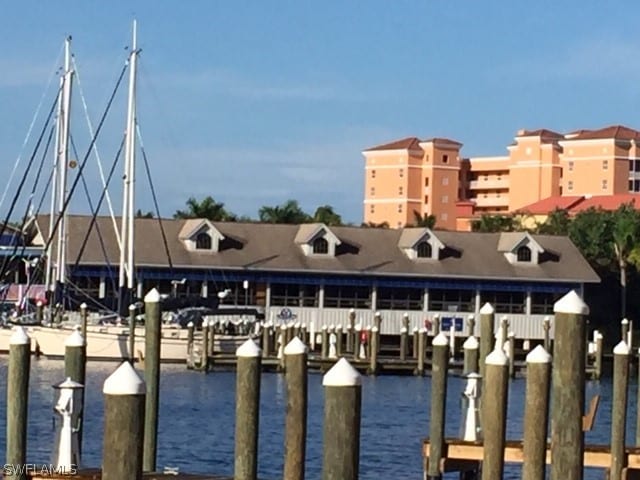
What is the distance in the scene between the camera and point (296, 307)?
250 feet

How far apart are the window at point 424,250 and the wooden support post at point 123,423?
213 ft

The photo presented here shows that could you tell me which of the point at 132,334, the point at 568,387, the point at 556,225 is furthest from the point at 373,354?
the point at 556,225

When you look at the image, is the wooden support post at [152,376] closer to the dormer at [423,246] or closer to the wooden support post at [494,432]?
the wooden support post at [494,432]

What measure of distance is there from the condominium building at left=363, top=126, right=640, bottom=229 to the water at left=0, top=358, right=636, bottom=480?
81.8 meters

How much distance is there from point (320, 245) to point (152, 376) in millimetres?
53897

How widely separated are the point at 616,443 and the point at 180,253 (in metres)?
51.1

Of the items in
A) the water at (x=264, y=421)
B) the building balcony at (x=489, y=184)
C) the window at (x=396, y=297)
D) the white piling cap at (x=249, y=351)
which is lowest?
the water at (x=264, y=421)

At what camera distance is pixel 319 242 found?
255ft

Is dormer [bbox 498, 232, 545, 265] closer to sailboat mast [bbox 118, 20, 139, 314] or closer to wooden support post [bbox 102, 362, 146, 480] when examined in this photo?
sailboat mast [bbox 118, 20, 139, 314]

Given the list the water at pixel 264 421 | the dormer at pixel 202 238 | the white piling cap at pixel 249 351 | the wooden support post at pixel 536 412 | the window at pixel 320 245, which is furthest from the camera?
the window at pixel 320 245

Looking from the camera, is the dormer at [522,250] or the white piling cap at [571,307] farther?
the dormer at [522,250]

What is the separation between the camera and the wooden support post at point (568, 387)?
16.1 metres

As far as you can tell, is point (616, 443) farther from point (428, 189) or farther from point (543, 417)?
point (428, 189)

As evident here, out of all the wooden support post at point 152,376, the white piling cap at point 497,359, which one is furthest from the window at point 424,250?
the white piling cap at point 497,359
